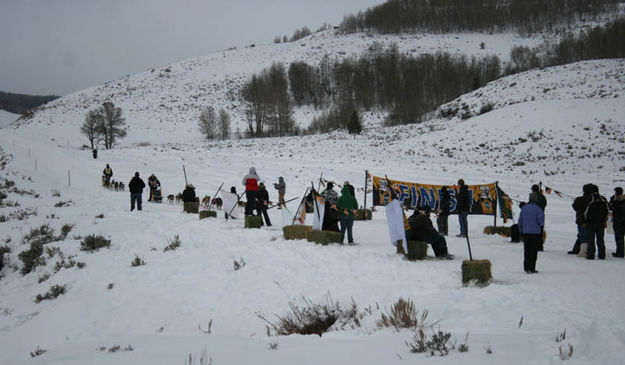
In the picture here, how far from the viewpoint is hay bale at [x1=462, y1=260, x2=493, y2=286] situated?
6.91 m

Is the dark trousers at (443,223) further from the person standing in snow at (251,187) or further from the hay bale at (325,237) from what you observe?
the person standing in snow at (251,187)

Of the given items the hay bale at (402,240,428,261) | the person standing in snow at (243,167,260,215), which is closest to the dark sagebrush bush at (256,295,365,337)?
the hay bale at (402,240,428,261)

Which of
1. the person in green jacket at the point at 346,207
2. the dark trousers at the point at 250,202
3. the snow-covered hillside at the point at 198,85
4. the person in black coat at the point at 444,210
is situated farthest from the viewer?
the snow-covered hillside at the point at 198,85

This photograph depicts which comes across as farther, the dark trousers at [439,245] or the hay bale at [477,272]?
the dark trousers at [439,245]

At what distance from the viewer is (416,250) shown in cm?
934

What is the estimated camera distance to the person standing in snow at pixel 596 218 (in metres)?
9.57

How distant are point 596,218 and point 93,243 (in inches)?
531

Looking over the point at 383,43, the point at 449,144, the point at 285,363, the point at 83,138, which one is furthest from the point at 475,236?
the point at 383,43

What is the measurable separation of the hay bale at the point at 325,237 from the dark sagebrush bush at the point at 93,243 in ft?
20.1

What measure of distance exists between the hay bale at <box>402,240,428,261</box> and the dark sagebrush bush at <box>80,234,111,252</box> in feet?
28.5

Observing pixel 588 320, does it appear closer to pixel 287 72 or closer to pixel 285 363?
pixel 285 363

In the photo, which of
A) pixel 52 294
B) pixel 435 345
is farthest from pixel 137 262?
pixel 435 345

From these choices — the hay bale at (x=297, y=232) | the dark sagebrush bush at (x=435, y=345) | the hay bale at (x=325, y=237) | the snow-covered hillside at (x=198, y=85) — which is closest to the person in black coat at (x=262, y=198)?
the hay bale at (x=297, y=232)

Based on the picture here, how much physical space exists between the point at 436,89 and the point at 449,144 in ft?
147
